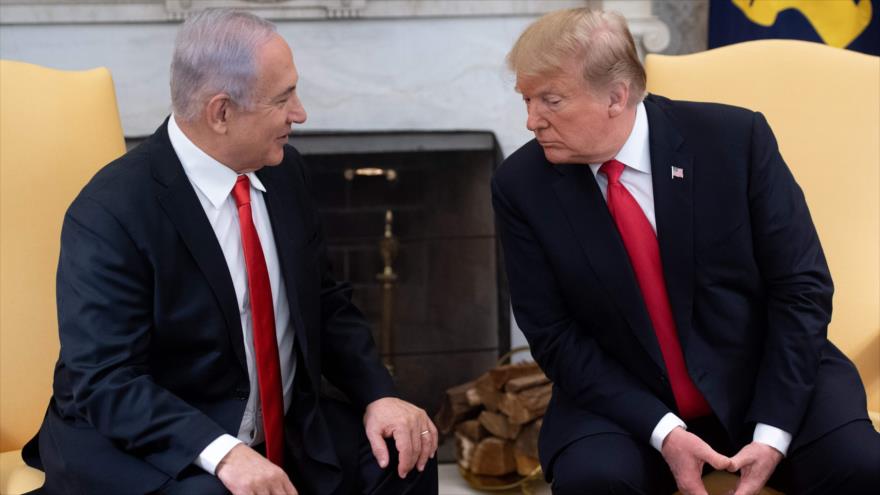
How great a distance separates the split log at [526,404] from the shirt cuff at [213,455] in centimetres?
132

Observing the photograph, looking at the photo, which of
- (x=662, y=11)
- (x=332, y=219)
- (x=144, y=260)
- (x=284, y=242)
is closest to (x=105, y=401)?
(x=144, y=260)

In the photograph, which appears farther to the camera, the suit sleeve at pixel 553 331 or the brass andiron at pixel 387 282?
the brass andiron at pixel 387 282

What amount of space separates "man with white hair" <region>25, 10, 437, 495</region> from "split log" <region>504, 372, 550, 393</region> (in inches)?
38.9

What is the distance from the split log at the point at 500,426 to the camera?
3076 mm

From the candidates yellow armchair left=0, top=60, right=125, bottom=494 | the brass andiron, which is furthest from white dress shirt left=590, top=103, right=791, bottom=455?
the brass andiron

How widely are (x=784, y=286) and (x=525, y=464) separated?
1.23 m

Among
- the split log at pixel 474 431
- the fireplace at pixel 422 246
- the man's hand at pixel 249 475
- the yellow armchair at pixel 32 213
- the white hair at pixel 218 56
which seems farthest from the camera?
the fireplace at pixel 422 246

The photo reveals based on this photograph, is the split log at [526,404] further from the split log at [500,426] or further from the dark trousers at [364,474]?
the dark trousers at [364,474]

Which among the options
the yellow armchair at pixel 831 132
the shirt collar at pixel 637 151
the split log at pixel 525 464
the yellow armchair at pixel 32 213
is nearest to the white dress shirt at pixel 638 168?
the shirt collar at pixel 637 151

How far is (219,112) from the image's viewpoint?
6.24 feet

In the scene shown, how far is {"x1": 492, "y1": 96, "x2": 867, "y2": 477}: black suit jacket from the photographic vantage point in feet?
6.50

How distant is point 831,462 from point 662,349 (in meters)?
0.32

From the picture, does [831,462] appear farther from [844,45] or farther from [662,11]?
[662,11]

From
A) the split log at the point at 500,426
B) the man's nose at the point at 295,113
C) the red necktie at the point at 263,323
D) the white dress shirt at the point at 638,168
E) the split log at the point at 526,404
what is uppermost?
the man's nose at the point at 295,113
